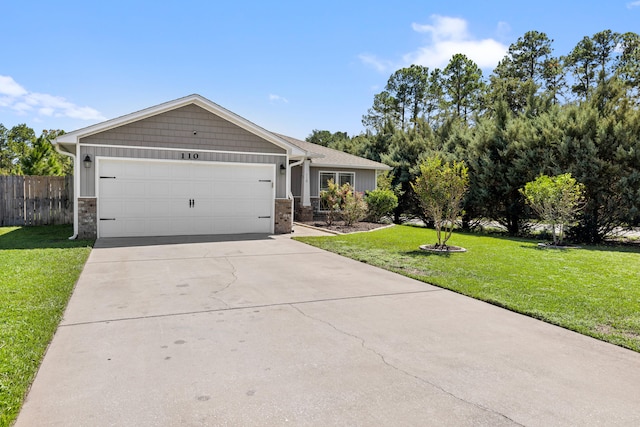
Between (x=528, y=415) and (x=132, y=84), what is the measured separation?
54.2 ft

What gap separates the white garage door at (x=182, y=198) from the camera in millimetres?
11367

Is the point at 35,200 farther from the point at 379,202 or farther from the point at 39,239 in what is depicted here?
the point at 379,202

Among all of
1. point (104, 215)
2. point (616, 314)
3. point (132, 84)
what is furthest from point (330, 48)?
point (616, 314)

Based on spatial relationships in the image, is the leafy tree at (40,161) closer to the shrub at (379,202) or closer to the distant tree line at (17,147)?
the distant tree line at (17,147)

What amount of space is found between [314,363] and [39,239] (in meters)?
10.3

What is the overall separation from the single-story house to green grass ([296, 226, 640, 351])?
247 centimetres

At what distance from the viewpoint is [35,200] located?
48.0ft

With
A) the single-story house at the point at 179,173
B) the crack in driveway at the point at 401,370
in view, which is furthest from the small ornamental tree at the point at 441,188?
the crack in driveway at the point at 401,370

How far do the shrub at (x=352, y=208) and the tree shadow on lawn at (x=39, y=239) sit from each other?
8.36 metres

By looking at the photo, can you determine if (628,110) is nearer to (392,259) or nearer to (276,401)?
(392,259)

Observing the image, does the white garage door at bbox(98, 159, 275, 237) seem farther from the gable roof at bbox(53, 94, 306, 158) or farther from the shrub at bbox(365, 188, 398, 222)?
the shrub at bbox(365, 188, 398, 222)

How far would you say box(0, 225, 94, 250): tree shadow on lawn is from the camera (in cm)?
957

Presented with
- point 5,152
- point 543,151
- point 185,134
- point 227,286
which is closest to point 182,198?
point 185,134

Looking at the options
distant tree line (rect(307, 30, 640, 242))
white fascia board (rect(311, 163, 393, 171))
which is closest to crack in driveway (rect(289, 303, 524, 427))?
distant tree line (rect(307, 30, 640, 242))
